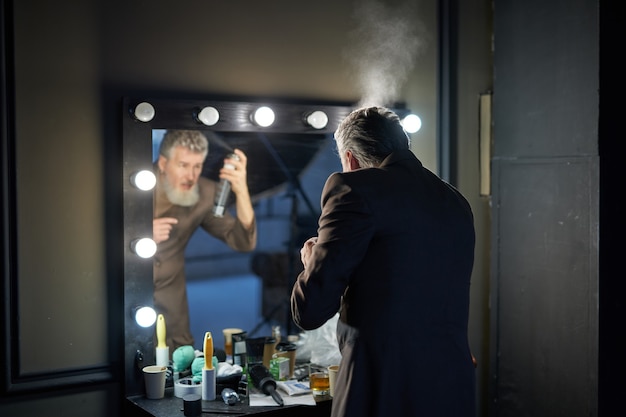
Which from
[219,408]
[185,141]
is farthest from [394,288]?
[185,141]

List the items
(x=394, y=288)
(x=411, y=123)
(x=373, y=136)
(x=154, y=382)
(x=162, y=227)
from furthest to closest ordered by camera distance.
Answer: (x=411, y=123) → (x=162, y=227) → (x=154, y=382) → (x=373, y=136) → (x=394, y=288)

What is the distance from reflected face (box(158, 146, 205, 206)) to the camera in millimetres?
2334

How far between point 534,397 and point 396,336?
1.14 m

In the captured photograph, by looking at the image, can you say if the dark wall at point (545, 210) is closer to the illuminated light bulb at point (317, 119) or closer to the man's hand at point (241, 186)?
the illuminated light bulb at point (317, 119)

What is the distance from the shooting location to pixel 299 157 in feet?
8.39

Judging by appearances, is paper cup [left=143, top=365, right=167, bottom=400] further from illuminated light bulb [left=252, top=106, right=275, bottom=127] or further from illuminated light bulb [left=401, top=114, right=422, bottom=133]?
illuminated light bulb [left=401, top=114, right=422, bottom=133]

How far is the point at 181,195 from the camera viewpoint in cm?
237

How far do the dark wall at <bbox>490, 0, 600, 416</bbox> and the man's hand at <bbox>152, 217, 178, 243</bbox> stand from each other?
44.8 inches

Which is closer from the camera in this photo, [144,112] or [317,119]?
[144,112]

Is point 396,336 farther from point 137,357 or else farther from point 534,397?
point 534,397

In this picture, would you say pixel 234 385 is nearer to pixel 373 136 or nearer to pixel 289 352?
pixel 289 352

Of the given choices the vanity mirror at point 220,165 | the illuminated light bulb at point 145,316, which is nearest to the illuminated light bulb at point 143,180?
the vanity mirror at point 220,165

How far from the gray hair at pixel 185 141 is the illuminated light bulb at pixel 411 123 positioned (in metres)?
0.74

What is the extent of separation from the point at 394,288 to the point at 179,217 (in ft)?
2.98
